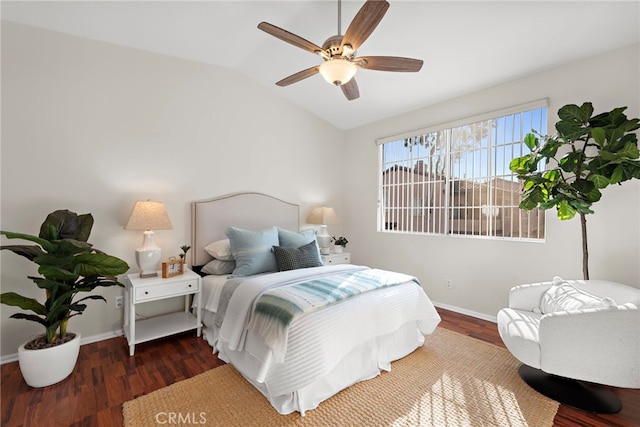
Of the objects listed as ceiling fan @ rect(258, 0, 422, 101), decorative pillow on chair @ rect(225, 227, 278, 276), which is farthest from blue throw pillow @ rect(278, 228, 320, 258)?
ceiling fan @ rect(258, 0, 422, 101)

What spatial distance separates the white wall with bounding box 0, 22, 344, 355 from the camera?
7.82 feet

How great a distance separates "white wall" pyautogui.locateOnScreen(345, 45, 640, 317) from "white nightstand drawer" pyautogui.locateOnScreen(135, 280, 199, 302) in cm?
268

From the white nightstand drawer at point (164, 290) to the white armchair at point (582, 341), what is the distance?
2668mm

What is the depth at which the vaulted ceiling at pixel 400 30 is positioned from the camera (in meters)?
2.29

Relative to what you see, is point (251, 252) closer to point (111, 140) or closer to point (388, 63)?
point (111, 140)

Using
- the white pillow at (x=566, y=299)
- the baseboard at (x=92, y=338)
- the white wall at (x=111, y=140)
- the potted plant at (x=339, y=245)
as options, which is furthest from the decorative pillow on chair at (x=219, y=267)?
the white pillow at (x=566, y=299)

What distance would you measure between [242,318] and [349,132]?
3635 mm

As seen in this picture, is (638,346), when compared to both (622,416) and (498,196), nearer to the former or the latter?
(622,416)

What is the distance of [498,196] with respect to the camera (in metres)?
3.30

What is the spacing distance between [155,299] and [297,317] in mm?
1503

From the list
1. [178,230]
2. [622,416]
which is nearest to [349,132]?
[178,230]

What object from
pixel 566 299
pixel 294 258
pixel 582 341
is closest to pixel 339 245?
pixel 294 258

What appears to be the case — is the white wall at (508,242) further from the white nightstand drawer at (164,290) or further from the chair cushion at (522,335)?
the white nightstand drawer at (164,290)

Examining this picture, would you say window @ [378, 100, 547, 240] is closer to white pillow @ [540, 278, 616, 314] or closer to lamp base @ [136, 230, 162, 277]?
white pillow @ [540, 278, 616, 314]
